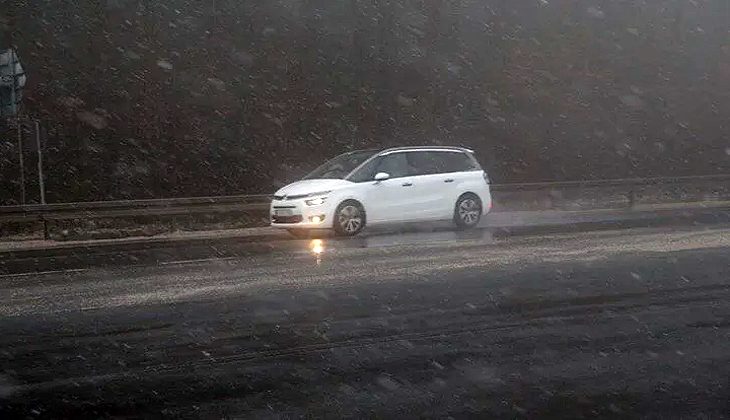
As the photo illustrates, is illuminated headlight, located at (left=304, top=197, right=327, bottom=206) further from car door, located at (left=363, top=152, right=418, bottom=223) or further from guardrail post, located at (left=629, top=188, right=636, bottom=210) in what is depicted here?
guardrail post, located at (left=629, top=188, right=636, bottom=210)

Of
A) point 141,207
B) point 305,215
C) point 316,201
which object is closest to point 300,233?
point 305,215

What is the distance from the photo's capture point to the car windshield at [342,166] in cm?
1731

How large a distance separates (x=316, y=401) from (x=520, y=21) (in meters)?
41.4

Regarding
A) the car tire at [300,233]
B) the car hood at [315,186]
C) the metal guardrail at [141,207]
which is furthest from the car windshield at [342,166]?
the metal guardrail at [141,207]

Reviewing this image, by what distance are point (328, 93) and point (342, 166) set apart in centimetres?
2009

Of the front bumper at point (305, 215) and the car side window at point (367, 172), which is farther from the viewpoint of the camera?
the car side window at point (367, 172)

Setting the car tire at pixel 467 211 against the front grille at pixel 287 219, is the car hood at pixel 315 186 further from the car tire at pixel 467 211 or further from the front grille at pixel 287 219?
the car tire at pixel 467 211

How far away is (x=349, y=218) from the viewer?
54.9ft

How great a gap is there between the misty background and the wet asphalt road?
21.0 meters

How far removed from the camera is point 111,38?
36062 millimetres

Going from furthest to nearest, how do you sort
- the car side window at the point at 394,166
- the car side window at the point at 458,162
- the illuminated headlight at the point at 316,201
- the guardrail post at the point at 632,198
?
the guardrail post at the point at 632,198
the car side window at the point at 458,162
the car side window at the point at 394,166
the illuminated headlight at the point at 316,201

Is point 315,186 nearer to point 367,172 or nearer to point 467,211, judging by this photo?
point 367,172

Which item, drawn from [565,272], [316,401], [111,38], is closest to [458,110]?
[111,38]

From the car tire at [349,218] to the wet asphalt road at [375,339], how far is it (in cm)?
380
